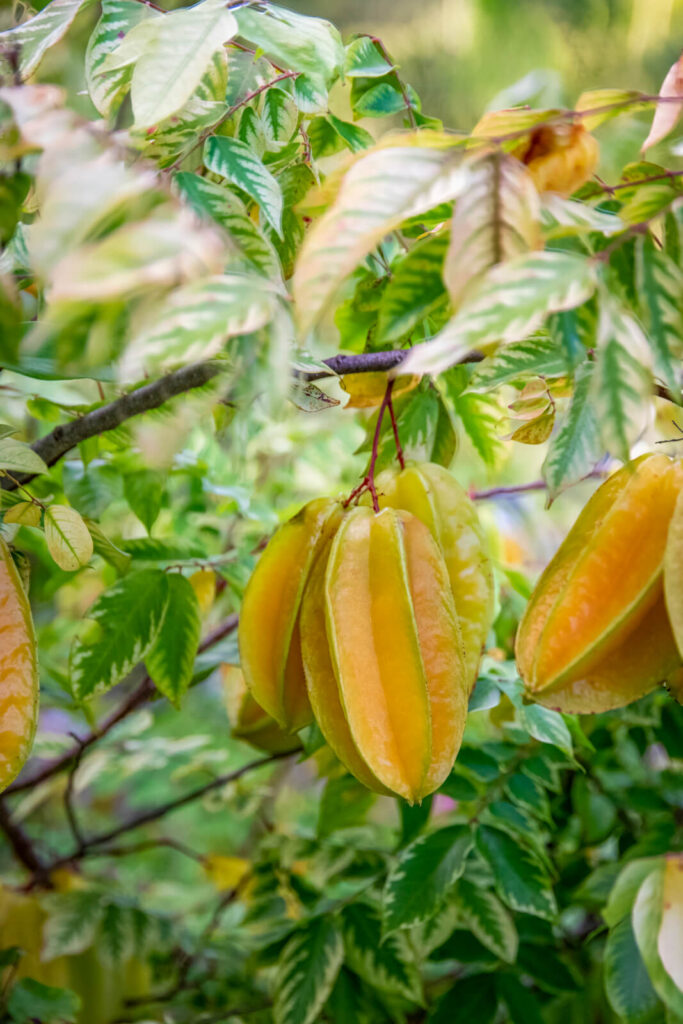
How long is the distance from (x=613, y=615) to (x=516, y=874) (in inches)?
17.3

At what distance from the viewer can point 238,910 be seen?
4.59ft

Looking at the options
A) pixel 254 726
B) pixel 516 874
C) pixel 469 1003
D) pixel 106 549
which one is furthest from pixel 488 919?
pixel 106 549

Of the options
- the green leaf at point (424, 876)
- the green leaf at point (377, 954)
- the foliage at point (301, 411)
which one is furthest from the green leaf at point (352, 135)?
the green leaf at point (377, 954)

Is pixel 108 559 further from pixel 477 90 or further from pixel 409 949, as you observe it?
pixel 477 90

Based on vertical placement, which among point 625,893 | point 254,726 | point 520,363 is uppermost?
point 520,363

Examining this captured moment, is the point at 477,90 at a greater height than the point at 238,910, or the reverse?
the point at 477,90

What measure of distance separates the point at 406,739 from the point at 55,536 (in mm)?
309

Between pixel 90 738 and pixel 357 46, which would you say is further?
pixel 90 738

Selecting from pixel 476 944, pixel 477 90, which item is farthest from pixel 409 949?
pixel 477 90

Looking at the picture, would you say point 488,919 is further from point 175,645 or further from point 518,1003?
point 175,645

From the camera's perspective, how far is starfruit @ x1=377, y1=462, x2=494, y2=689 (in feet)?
1.96

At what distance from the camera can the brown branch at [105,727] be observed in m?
1.05

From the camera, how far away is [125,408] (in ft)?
2.04

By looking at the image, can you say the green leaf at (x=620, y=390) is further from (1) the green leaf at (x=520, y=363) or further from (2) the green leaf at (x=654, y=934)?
(2) the green leaf at (x=654, y=934)
